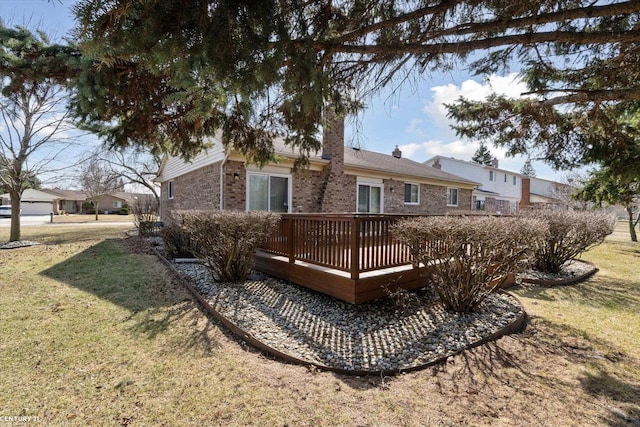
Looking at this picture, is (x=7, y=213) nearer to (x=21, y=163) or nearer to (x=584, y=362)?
(x=21, y=163)

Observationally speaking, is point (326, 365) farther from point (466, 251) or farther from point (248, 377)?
point (466, 251)

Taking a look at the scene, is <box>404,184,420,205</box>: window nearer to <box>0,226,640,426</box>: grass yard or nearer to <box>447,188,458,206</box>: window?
<box>447,188,458,206</box>: window

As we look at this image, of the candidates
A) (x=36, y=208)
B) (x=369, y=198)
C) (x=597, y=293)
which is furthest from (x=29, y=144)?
(x=36, y=208)

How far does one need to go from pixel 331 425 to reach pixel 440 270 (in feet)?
9.01

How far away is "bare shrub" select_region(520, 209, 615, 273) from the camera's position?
7531 millimetres

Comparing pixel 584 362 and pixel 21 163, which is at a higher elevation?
pixel 21 163

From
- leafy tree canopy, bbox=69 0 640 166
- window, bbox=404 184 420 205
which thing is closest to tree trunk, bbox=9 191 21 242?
leafy tree canopy, bbox=69 0 640 166

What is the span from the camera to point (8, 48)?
3586mm

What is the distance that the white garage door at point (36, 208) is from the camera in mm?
43312

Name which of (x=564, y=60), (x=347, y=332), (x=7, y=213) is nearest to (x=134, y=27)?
(x=347, y=332)

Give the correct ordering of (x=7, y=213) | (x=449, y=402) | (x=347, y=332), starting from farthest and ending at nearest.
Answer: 1. (x=7, y=213)
2. (x=347, y=332)
3. (x=449, y=402)

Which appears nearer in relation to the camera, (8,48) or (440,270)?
(8,48)

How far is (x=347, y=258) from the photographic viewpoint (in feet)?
16.1

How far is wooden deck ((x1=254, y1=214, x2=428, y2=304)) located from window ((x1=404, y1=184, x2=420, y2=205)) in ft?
30.9
